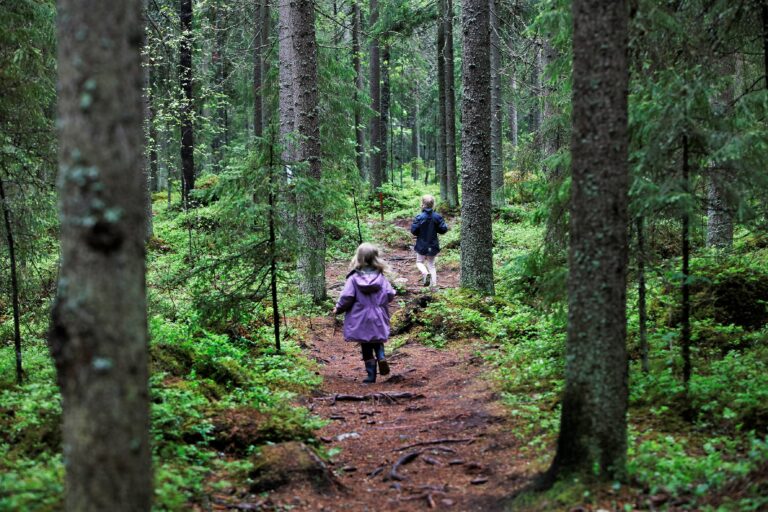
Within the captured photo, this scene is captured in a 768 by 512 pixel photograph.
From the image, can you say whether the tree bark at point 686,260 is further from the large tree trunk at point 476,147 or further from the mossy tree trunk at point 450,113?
the mossy tree trunk at point 450,113

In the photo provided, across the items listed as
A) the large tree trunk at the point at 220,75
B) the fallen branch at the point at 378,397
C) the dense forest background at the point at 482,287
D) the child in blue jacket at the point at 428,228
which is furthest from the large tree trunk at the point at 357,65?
the fallen branch at the point at 378,397

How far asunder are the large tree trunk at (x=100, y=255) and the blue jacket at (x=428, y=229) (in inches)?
475

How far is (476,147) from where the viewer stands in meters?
12.1

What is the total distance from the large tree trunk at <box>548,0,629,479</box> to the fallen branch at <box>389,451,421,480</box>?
177 centimetres

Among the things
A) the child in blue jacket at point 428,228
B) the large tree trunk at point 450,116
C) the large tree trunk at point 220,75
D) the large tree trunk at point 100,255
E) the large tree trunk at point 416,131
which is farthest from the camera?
the large tree trunk at point 416,131

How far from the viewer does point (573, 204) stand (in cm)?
452

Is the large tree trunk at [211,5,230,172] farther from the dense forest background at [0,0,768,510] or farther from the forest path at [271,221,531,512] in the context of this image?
the forest path at [271,221,531,512]

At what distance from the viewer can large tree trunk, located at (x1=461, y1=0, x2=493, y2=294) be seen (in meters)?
11.9

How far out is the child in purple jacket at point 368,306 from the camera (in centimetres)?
898

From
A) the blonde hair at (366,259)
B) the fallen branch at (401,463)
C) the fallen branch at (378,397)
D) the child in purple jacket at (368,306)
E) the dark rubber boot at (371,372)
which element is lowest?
the fallen branch at (401,463)

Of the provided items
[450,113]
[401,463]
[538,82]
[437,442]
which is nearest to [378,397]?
[437,442]

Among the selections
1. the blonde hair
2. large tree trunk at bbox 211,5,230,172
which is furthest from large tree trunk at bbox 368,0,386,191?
the blonde hair

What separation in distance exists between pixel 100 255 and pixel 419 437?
180 inches

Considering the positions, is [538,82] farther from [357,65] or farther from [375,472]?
[375,472]
